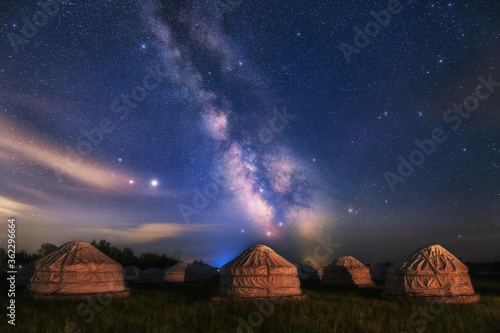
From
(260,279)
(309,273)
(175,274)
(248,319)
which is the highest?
(260,279)

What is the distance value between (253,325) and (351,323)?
2960 mm

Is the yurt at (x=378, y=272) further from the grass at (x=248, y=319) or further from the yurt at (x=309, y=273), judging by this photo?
the grass at (x=248, y=319)

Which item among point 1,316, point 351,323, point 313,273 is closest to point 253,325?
point 351,323

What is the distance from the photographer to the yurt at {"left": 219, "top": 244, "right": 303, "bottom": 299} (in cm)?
1605

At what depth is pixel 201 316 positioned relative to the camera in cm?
1106

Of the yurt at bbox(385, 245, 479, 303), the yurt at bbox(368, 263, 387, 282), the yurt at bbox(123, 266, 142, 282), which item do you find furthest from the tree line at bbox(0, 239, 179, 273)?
the yurt at bbox(385, 245, 479, 303)

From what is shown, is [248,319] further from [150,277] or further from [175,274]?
[150,277]

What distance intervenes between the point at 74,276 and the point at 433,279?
17495 mm

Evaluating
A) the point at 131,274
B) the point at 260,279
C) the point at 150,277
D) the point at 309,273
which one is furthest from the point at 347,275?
the point at 131,274

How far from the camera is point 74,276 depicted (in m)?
16.2

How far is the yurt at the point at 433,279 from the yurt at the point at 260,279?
5.41m

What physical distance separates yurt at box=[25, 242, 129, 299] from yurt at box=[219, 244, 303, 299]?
5723mm

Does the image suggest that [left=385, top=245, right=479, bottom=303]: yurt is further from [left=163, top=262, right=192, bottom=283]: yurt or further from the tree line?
the tree line

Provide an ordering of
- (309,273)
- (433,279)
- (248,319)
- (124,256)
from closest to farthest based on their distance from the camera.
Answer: (248,319) → (433,279) → (309,273) → (124,256)
